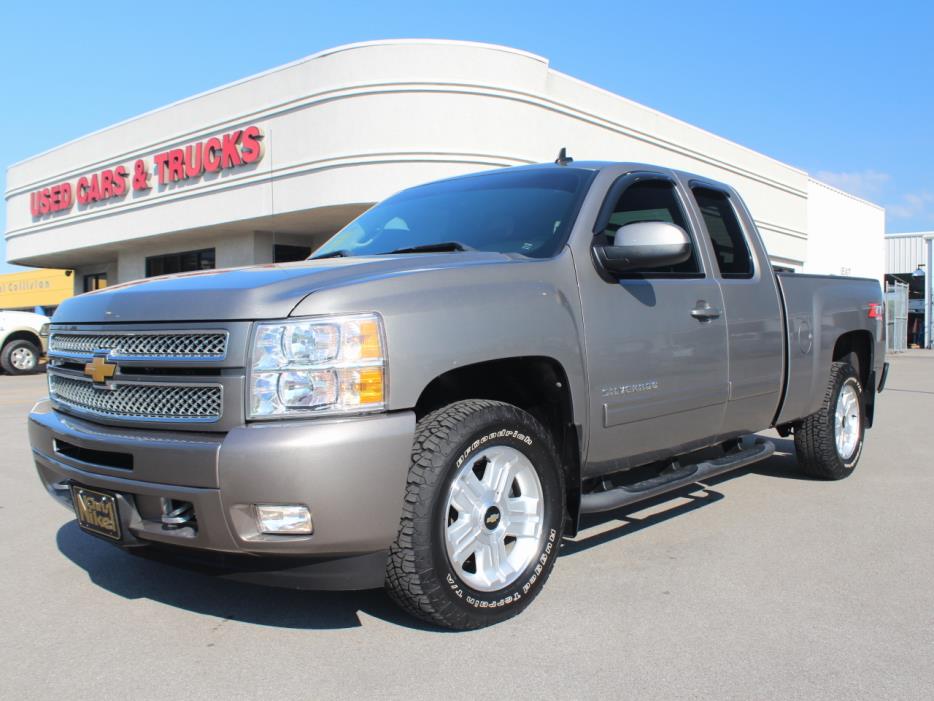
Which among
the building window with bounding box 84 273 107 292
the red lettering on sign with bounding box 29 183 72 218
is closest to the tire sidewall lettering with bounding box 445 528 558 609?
the red lettering on sign with bounding box 29 183 72 218

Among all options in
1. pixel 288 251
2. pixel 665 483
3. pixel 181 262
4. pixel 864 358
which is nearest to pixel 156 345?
pixel 665 483

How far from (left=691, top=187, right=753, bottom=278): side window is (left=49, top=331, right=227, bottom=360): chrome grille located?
9.87ft

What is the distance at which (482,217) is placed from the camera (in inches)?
164

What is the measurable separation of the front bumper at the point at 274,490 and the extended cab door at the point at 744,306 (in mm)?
2456

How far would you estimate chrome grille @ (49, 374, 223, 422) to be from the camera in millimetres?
2848

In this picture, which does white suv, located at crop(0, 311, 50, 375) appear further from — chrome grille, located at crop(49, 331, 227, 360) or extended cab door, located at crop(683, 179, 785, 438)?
extended cab door, located at crop(683, 179, 785, 438)

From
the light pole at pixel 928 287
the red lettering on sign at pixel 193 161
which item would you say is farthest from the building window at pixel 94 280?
the light pole at pixel 928 287

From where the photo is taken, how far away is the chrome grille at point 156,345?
2863 mm

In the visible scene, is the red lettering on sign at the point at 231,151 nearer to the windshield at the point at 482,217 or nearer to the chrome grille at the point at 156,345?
the windshield at the point at 482,217

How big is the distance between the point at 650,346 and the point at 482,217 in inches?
40.7

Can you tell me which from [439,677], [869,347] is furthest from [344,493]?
[869,347]

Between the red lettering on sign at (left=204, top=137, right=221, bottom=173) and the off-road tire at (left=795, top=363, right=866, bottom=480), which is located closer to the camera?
the off-road tire at (left=795, top=363, right=866, bottom=480)

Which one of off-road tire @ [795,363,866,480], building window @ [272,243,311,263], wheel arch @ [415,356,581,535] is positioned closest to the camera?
wheel arch @ [415,356,581,535]

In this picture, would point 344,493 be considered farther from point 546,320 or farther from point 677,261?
point 677,261
